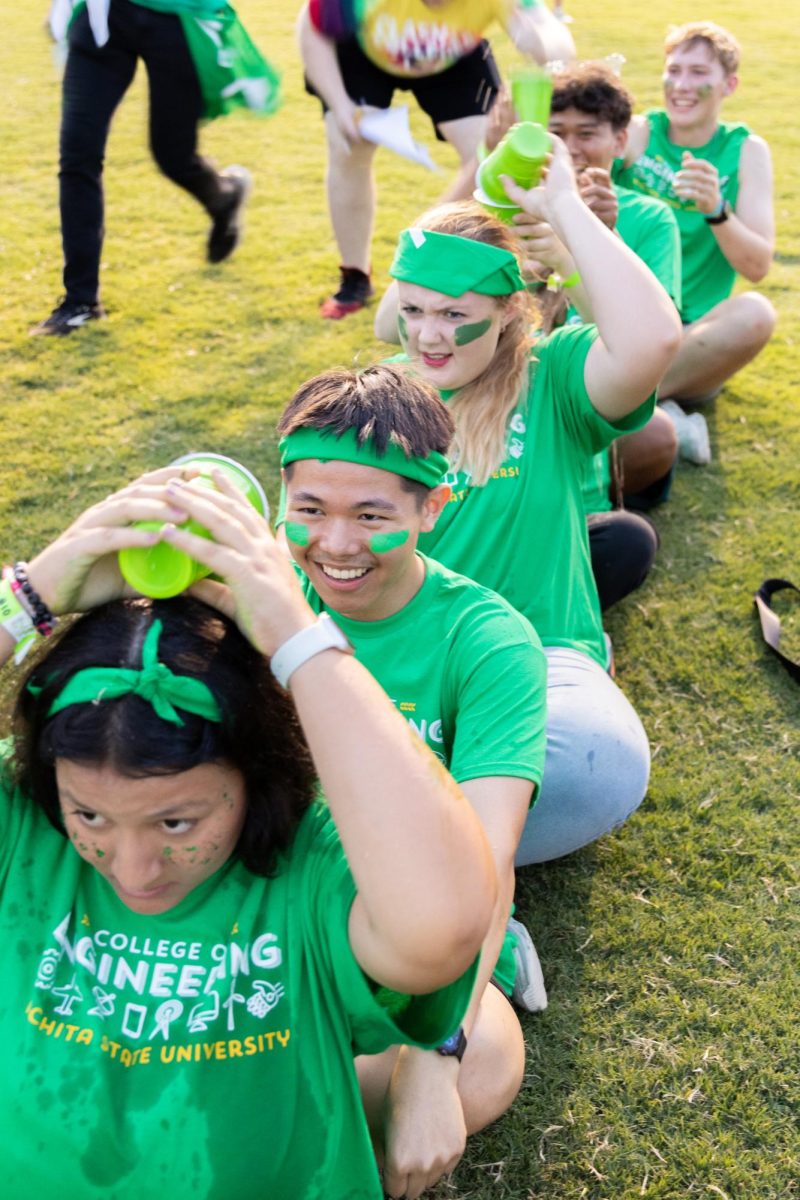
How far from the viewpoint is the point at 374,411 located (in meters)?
2.30

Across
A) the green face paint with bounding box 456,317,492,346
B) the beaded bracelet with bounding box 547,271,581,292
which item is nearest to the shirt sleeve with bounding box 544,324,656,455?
the beaded bracelet with bounding box 547,271,581,292

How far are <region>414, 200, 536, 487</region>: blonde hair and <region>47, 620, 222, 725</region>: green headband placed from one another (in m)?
1.66

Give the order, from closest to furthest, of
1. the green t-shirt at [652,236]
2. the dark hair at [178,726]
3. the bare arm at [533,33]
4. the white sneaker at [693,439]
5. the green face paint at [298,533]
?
1. the dark hair at [178,726]
2. the green face paint at [298,533]
3. the green t-shirt at [652,236]
4. the bare arm at [533,33]
5. the white sneaker at [693,439]

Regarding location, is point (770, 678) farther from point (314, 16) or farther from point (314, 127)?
point (314, 127)

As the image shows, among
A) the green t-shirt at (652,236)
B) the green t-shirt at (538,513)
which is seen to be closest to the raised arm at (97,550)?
the green t-shirt at (538,513)

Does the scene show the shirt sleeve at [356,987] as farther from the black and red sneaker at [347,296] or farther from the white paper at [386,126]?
the black and red sneaker at [347,296]

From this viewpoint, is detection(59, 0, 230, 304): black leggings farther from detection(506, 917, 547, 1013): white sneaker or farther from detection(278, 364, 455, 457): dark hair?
detection(506, 917, 547, 1013): white sneaker

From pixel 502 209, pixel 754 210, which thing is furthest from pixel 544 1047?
→ pixel 754 210

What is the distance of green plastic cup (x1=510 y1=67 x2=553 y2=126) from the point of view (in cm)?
372

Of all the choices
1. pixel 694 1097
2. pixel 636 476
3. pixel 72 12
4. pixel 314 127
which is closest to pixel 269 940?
pixel 694 1097

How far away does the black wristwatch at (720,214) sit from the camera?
5.07 metres

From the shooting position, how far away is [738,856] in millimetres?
3240

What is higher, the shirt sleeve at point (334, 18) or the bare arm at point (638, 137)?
the shirt sleeve at point (334, 18)

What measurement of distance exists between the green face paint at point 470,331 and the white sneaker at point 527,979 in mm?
1558
